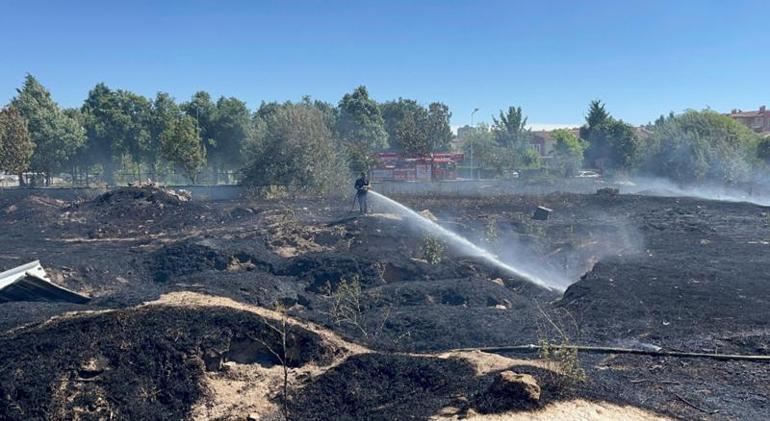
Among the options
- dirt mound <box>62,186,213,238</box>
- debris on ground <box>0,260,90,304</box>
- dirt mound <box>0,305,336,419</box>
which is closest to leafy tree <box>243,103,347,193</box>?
dirt mound <box>62,186,213,238</box>

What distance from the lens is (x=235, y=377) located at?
23.8 ft

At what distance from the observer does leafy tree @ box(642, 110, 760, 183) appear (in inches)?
1470

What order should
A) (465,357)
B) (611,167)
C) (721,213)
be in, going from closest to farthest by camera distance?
(465,357), (721,213), (611,167)

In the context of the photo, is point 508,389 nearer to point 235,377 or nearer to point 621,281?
point 235,377

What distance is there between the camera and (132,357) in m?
6.84

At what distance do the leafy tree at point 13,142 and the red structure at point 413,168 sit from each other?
2121 centimetres

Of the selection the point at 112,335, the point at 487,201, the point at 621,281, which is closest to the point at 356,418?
the point at 112,335

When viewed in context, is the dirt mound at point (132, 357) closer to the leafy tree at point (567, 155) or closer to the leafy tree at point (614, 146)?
the leafy tree at point (614, 146)

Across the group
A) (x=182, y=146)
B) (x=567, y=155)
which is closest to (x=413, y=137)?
(x=567, y=155)

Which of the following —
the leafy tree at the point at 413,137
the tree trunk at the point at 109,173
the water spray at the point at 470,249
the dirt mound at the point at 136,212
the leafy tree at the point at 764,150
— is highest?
the leafy tree at the point at 413,137

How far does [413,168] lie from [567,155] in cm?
1612

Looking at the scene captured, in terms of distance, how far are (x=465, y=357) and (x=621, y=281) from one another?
19.8 feet

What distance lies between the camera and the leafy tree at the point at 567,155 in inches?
1893

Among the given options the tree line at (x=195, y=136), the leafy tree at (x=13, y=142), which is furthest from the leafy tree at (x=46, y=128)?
the leafy tree at (x=13, y=142)
